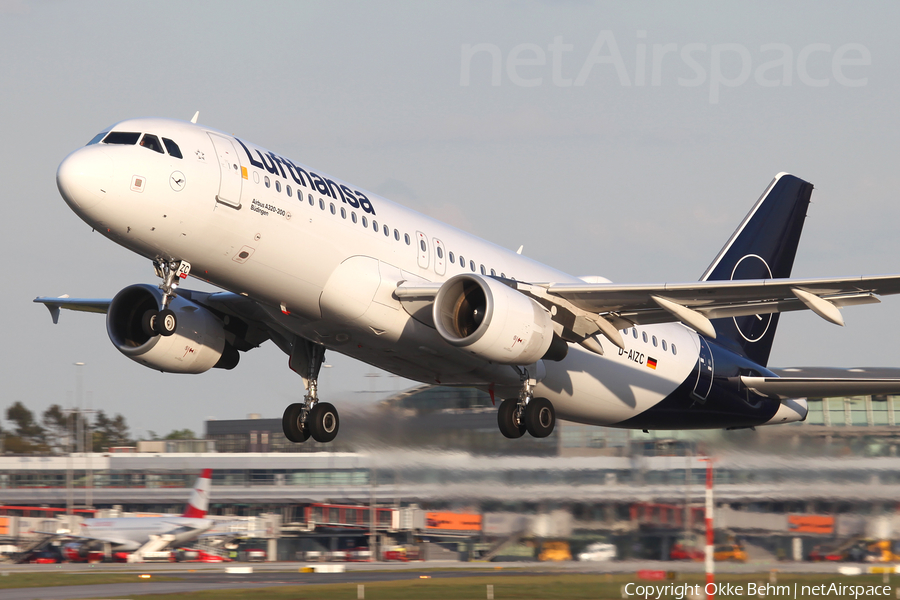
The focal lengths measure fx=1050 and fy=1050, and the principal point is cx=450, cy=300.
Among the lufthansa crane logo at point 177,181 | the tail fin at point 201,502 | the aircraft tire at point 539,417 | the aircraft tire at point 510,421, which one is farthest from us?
the tail fin at point 201,502

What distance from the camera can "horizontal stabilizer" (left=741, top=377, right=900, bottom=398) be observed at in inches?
1059

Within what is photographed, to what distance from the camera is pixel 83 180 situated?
62.6 ft

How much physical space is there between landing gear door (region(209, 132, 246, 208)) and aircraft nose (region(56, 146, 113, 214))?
7.08ft

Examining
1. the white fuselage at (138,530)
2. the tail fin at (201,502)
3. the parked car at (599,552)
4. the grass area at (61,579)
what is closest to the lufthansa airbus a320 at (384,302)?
the parked car at (599,552)

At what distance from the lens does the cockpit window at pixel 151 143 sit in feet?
65.7

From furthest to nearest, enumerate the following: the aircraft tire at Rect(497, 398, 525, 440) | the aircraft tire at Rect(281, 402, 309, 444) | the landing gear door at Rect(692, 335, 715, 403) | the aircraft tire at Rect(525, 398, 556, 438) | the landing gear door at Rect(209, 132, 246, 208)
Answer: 1. the landing gear door at Rect(692, 335, 715, 403)
2. the aircraft tire at Rect(281, 402, 309, 444)
3. the aircraft tire at Rect(497, 398, 525, 440)
4. the aircraft tire at Rect(525, 398, 556, 438)
5. the landing gear door at Rect(209, 132, 246, 208)

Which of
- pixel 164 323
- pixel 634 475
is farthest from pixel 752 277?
pixel 164 323

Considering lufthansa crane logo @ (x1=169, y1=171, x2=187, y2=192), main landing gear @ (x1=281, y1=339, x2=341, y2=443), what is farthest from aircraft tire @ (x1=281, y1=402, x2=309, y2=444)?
lufthansa crane logo @ (x1=169, y1=171, x2=187, y2=192)

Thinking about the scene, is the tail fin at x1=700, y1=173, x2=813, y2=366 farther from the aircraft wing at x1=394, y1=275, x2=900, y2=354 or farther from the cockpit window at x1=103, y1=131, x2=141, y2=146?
the cockpit window at x1=103, y1=131, x2=141, y2=146

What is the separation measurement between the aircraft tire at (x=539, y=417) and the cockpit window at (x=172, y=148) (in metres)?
10.2

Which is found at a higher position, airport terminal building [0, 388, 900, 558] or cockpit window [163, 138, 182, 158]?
cockpit window [163, 138, 182, 158]

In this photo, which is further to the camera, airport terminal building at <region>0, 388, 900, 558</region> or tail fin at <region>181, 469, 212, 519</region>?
tail fin at <region>181, 469, 212, 519</region>

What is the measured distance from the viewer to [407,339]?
23.2m

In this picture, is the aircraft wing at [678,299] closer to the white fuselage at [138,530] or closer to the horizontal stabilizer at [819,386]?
the horizontal stabilizer at [819,386]
